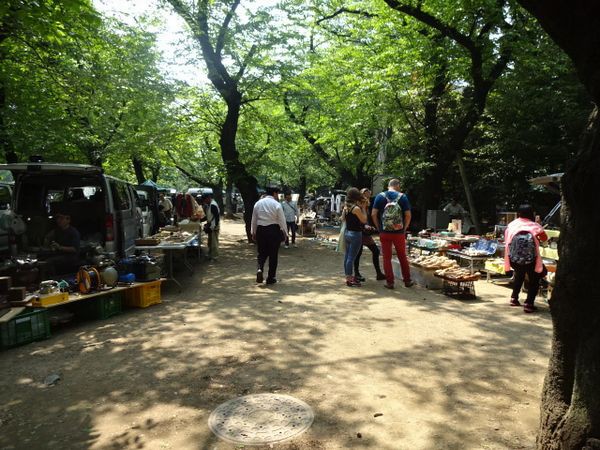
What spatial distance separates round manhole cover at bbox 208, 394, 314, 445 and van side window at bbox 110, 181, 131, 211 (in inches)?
222

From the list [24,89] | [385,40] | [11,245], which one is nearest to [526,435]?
[11,245]

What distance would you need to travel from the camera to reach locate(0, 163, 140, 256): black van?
7586 mm

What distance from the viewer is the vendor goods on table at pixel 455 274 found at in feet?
23.9

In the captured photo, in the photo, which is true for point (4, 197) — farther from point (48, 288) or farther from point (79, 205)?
point (48, 288)

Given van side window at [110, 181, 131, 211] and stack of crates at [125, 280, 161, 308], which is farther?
van side window at [110, 181, 131, 211]

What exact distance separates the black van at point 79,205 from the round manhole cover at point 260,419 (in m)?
4.75

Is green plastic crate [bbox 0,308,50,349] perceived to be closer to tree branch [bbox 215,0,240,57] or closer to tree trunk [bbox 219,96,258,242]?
tree trunk [bbox 219,96,258,242]

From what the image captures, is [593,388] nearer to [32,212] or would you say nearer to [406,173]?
[32,212]

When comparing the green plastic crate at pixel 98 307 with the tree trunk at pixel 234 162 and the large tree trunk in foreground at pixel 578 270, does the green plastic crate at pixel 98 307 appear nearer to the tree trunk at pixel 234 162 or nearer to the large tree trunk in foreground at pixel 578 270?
the large tree trunk in foreground at pixel 578 270

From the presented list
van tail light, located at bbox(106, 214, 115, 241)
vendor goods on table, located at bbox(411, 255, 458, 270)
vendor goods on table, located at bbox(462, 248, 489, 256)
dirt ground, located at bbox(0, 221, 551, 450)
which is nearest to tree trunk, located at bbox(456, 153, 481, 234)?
vendor goods on table, located at bbox(462, 248, 489, 256)

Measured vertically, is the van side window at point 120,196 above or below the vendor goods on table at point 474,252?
above

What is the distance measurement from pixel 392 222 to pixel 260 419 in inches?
199

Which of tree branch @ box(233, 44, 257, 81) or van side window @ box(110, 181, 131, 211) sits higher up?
tree branch @ box(233, 44, 257, 81)

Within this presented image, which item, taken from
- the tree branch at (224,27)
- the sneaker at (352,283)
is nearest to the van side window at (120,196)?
the sneaker at (352,283)
